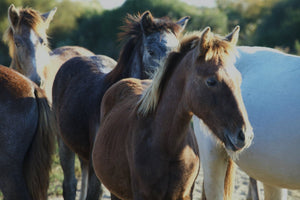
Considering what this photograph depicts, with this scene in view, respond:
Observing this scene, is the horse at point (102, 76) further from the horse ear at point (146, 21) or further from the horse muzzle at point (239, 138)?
the horse muzzle at point (239, 138)

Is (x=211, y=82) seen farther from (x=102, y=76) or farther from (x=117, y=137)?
(x=102, y=76)

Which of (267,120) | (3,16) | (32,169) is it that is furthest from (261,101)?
(3,16)

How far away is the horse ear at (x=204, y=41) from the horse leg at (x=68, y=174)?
→ 279 centimetres

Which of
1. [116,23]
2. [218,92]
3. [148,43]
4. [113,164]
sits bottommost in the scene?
[116,23]

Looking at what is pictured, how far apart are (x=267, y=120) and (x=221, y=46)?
1.03m

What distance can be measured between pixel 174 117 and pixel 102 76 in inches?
72.9

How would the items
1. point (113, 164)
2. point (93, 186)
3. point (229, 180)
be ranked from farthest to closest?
point (93, 186) < point (229, 180) < point (113, 164)

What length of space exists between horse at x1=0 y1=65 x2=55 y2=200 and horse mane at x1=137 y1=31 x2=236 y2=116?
1.10m

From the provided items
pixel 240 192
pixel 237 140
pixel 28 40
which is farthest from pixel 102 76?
pixel 240 192

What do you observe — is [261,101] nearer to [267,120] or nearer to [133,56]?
[267,120]

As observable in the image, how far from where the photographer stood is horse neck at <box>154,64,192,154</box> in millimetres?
2441

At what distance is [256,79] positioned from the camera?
3.29m

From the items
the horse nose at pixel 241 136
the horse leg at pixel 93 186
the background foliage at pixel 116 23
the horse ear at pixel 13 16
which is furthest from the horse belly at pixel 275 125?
the background foliage at pixel 116 23

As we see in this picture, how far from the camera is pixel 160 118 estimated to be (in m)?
2.53
